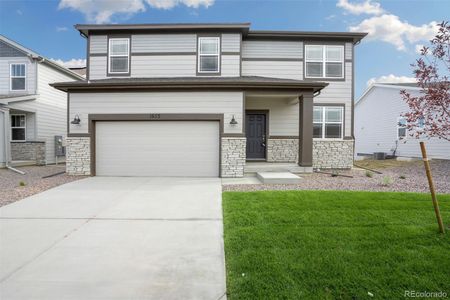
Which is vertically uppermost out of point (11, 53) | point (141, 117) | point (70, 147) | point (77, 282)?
point (11, 53)

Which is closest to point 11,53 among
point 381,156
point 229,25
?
point 229,25

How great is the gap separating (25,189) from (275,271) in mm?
7518

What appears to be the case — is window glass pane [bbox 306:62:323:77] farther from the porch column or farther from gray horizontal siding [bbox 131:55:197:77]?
gray horizontal siding [bbox 131:55:197:77]

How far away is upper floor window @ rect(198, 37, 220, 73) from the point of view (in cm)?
1153

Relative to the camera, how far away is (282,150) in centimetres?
1159

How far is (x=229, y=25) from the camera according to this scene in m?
11.1

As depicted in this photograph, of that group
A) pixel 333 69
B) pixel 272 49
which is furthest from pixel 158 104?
pixel 333 69

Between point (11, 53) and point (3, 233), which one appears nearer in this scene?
point (3, 233)

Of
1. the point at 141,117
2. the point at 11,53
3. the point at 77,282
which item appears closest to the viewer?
the point at 77,282

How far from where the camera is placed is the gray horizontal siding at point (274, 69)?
11.8 metres

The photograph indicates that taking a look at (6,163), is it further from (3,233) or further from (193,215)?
(193,215)

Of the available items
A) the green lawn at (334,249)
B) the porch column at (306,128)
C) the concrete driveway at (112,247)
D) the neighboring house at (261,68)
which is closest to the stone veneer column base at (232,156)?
the neighboring house at (261,68)

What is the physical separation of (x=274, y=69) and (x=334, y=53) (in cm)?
284

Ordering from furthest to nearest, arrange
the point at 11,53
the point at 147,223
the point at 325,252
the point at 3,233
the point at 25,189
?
the point at 11,53
the point at 25,189
the point at 147,223
the point at 3,233
the point at 325,252
